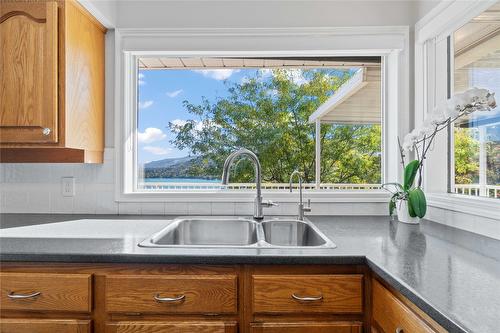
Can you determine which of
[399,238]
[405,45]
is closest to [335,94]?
[405,45]

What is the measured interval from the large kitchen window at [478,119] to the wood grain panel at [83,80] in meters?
1.97

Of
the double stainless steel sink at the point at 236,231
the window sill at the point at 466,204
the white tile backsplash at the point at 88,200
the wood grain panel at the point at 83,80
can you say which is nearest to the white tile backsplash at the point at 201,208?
the white tile backsplash at the point at 88,200

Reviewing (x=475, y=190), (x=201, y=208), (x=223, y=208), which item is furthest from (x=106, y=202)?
(x=475, y=190)

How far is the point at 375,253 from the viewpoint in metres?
1.17

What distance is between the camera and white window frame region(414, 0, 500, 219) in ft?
5.54

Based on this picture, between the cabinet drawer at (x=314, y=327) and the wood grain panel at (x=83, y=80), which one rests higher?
the wood grain panel at (x=83, y=80)

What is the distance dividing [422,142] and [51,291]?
1880 mm

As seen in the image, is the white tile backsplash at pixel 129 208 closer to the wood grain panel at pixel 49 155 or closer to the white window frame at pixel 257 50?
the white window frame at pixel 257 50

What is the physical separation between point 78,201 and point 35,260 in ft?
2.93

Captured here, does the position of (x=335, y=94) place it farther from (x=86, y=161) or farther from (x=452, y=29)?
(x=86, y=161)

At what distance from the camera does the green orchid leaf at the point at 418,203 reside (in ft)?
5.51

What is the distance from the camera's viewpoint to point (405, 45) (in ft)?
6.46

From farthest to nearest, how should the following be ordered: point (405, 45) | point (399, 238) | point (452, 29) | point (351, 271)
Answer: point (405, 45) < point (452, 29) < point (399, 238) < point (351, 271)

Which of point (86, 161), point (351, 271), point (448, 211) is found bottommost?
point (351, 271)
